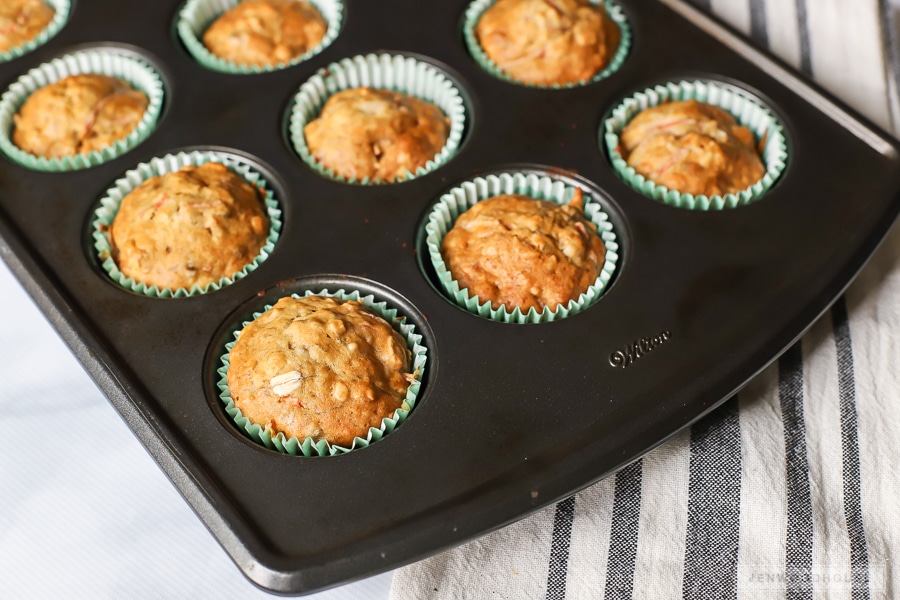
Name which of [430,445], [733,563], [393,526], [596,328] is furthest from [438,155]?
[733,563]

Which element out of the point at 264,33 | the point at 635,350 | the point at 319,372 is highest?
the point at 264,33

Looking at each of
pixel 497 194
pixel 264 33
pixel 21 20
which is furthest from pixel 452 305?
pixel 21 20

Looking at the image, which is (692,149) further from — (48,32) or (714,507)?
(48,32)

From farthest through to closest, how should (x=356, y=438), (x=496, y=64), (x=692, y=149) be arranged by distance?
→ (x=496, y=64), (x=692, y=149), (x=356, y=438)

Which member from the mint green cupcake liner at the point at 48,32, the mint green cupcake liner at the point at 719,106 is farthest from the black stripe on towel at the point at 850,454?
the mint green cupcake liner at the point at 48,32

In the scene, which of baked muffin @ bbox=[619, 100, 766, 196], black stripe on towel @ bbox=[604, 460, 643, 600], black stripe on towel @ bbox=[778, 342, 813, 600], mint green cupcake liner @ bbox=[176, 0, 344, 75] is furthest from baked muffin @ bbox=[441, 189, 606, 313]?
mint green cupcake liner @ bbox=[176, 0, 344, 75]

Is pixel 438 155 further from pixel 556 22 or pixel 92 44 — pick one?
pixel 92 44
